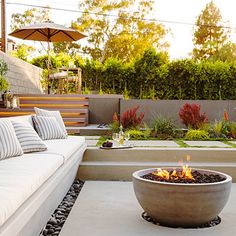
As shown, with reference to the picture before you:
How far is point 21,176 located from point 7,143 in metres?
0.91

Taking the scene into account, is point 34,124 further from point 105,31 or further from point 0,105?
point 105,31

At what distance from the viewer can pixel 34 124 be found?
5441mm

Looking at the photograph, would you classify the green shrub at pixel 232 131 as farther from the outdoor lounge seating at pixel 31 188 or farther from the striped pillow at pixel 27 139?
the striped pillow at pixel 27 139

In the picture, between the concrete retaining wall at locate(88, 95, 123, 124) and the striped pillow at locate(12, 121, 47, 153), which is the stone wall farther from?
the striped pillow at locate(12, 121, 47, 153)

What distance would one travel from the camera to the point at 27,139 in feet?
14.3

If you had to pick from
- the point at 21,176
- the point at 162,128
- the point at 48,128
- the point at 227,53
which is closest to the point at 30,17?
the point at 227,53

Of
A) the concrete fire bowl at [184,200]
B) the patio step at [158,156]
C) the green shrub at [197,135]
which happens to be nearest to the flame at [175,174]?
the concrete fire bowl at [184,200]

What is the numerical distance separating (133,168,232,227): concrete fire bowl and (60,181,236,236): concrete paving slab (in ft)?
0.29

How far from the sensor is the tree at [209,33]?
82.9ft

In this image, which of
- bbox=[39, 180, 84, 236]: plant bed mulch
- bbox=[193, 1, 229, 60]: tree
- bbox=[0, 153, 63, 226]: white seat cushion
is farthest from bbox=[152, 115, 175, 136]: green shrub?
bbox=[193, 1, 229, 60]: tree

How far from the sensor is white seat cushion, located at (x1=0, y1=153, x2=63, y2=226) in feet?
7.73

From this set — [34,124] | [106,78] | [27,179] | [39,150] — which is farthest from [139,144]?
[106,78]

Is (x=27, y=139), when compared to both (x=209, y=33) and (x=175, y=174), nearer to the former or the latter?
(x=175, y=174)

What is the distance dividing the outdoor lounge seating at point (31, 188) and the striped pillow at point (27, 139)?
99 mm
